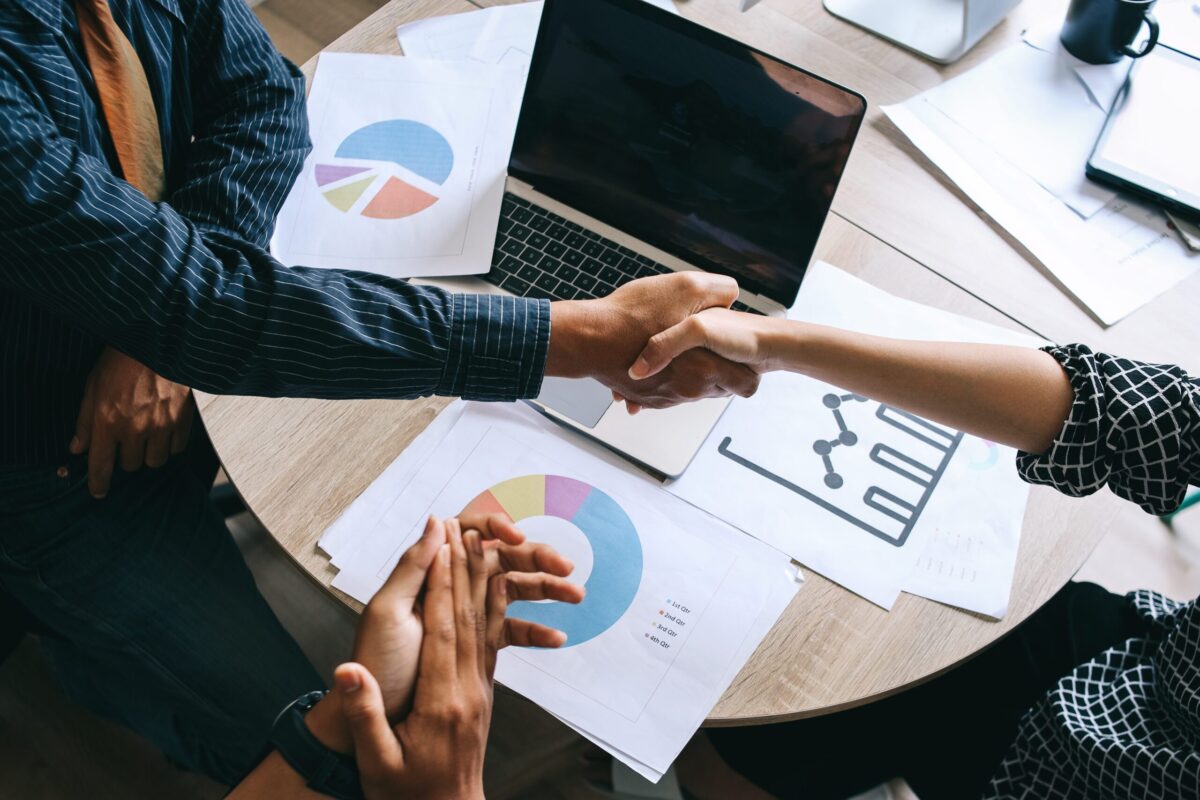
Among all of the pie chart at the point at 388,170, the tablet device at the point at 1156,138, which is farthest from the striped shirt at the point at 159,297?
the tablet device at the point at 1156,138

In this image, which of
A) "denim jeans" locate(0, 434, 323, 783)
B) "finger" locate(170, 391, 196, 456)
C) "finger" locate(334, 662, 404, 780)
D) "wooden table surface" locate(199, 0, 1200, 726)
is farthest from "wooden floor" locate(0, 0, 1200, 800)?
"finger" locate(334, 662, 404, 780)

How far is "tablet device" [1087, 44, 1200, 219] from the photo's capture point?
4.29 ft

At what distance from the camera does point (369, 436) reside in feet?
3.53

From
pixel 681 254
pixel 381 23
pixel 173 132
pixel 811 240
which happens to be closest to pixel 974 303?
pixel 811 240

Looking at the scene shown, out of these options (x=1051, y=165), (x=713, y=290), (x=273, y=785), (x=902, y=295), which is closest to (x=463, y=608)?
(x=273, y=785)

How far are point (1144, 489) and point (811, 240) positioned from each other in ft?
1.43

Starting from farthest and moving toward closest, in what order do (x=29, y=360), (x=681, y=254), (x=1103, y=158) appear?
1. (x=1103, y=158)
2. (x=681, y=254)
3. (x=29, y=360)

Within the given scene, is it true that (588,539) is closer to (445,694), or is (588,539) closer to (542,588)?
(542,588)

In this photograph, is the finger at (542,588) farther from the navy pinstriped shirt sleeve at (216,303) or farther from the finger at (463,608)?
the navy pinstriped shirt sleeve at (216,303)

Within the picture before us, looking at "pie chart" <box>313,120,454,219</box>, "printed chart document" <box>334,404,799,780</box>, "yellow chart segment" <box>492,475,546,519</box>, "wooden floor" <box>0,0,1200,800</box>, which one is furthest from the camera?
"wooden floor" <box>0,0,1200,800</box>

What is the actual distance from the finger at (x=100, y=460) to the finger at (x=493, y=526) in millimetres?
489

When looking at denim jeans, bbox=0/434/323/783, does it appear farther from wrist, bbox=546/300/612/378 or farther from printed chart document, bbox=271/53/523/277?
wrist, bbox=546/300/612/378

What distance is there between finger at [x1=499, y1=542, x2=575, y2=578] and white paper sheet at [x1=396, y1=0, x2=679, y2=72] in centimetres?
77

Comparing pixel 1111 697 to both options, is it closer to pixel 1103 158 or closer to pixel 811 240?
pixel 811 240
